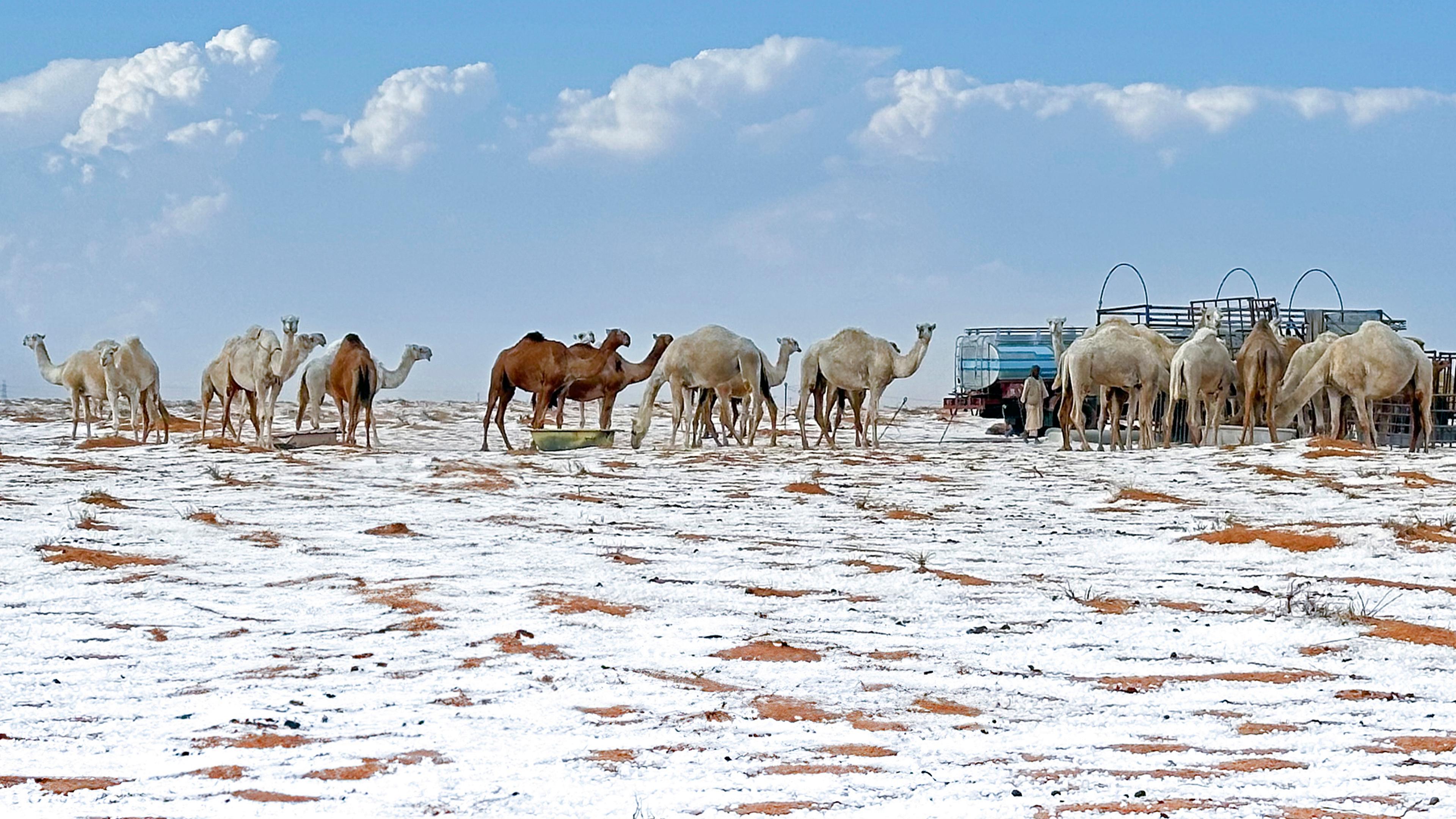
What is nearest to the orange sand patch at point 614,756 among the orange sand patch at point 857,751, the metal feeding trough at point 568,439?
the orange sand patch at point 857,751

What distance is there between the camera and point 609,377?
77.0ft

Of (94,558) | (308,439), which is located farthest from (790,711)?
(308,439)

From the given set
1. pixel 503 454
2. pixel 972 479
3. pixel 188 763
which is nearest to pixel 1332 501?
pixel 972 479

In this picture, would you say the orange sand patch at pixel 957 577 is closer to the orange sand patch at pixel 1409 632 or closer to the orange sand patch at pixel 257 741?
the orange sand patch at pixel 1409 632

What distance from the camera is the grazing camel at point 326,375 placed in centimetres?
2717

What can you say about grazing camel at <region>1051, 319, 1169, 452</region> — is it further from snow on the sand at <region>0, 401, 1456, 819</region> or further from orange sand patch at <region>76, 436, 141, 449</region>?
orange sand patch at <region>76, 436, 141, 449</region>

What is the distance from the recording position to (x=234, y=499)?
12109mm

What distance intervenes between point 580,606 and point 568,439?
50.7 ft

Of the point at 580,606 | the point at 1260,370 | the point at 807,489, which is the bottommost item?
the point at 580,606

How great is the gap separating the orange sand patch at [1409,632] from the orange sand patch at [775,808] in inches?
116

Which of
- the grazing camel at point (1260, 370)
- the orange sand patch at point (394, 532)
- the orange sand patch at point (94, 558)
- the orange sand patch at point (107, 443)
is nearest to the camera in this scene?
the orange sand patch at point (94, 558)

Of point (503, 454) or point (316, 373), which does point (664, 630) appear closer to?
point (503, 454)

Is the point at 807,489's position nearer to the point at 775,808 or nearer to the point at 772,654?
the point at 772,654

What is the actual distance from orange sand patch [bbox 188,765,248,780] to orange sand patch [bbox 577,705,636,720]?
3.40 feet
